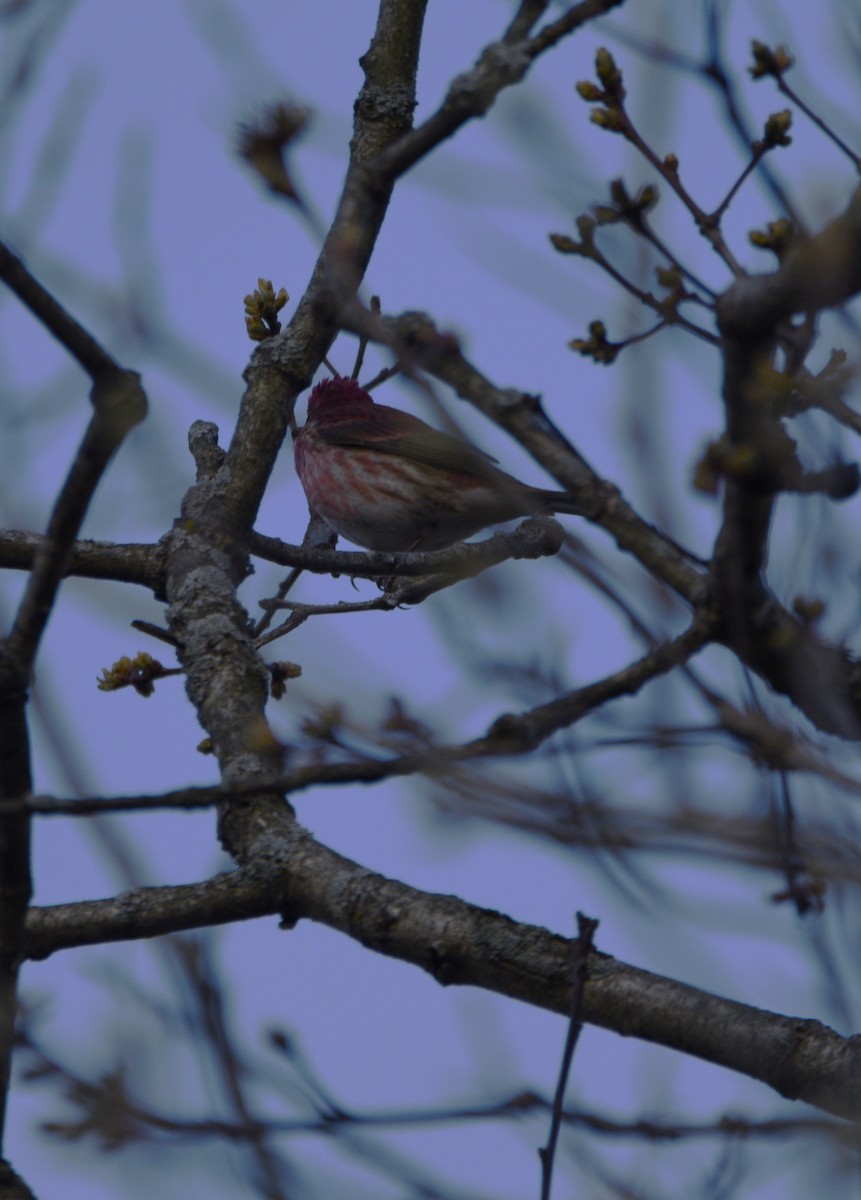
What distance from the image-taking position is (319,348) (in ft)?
17.3

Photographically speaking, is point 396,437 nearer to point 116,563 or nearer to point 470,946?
point 116,563

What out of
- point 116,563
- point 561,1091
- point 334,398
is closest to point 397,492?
point 334,398

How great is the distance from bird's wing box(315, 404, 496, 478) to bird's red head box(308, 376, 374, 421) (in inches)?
5.7

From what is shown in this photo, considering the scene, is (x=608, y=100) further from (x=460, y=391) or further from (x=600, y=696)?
(x=600, y=696)

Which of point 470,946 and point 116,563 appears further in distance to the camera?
point 116,563

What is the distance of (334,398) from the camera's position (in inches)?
373

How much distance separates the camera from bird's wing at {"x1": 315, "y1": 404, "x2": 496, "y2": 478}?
836cm

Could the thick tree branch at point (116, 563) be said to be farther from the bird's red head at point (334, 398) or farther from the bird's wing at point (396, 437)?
the bird's red head at point (334, 398)

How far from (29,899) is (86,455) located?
Result: 104cm

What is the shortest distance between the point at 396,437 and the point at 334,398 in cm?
87

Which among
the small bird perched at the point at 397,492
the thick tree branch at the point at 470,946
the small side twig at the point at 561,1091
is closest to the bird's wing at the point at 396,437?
the small bird perched at the point at 397,492

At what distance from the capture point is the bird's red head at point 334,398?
9.41 meters

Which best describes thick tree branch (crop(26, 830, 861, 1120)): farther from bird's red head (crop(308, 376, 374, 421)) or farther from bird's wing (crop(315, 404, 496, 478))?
bird's red head (crop(308, 376, 374, 421))

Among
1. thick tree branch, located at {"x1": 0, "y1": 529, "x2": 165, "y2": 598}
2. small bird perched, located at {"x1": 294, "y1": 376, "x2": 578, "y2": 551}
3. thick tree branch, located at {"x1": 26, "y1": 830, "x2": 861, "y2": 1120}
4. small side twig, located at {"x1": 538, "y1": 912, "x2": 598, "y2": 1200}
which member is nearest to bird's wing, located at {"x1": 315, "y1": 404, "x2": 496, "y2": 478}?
small bird perched, located at {"x1": 294, "y1": 376, "x2": 578, "y2": 551}
